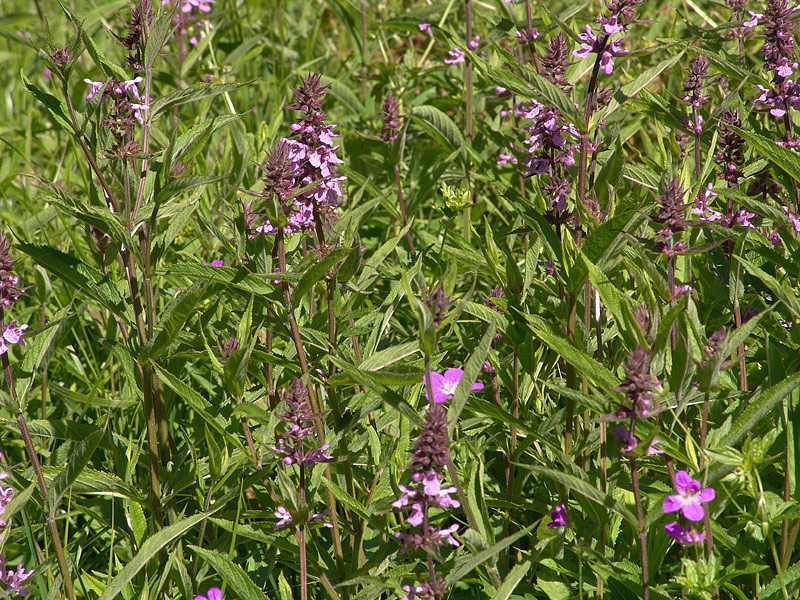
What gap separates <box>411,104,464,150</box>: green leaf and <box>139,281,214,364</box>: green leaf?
52.2 inches

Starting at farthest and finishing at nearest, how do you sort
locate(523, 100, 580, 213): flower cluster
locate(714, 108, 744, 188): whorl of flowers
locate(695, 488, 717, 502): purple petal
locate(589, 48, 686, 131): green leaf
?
locate(714, 108, 744, 188): whorl of flowers
locate(523, 100, 580, 213): flower cluster
locate(589, 48, 686, 131): green leaf
locate(695, 488, 717, 502): purple petal

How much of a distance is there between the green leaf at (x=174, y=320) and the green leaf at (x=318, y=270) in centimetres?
23

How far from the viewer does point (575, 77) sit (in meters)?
2.55

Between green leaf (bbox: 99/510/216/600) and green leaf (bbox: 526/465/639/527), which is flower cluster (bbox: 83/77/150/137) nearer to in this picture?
green leaf (bbox: 99/510/216/600)

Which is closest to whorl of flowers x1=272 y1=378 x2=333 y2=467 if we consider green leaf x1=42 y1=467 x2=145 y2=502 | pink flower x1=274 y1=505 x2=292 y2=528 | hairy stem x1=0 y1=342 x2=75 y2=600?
pink flower x1=274 y1=505 x2=292 y2=528

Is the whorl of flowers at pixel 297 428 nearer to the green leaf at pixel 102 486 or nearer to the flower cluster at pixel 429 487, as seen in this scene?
the flower cluster at pixel 429 487

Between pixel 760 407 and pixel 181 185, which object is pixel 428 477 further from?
pixel 181 185

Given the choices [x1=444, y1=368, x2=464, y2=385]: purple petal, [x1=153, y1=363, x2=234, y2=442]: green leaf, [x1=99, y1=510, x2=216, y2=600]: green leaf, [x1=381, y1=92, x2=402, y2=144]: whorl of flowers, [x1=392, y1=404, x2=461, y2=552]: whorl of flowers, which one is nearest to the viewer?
[x1=392, y1=404, x2=461, y2=552]: whorl of flowers

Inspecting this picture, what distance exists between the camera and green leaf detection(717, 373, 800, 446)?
1839mm

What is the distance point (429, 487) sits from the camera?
64.7 inches

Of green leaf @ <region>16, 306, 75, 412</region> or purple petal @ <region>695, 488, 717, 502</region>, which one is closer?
purple petal @ <region>695, 488, 717, 502</region>

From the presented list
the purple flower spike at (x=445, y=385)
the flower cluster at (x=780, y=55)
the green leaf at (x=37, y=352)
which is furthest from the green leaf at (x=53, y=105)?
the flower cluster at (x=780, y=55)

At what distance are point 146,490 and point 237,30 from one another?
427cm

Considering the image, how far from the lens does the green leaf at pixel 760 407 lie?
184 cm
